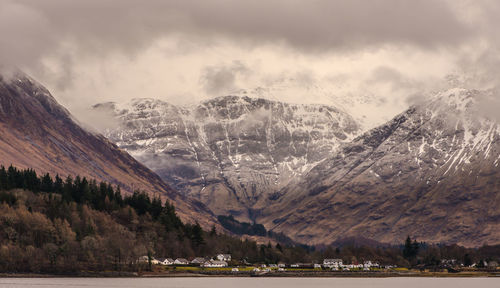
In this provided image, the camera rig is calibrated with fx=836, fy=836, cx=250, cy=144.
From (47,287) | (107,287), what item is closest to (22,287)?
(47,287)

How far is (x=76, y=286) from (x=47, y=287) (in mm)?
7430

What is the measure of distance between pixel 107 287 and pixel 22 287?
2028 centimetres

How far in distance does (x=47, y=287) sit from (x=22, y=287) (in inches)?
255

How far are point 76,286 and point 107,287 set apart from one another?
730 cm

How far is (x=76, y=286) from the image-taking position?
199125 millimetres

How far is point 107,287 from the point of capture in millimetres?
199875

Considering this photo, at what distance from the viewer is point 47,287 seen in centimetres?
19450

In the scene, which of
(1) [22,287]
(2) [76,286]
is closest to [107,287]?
(2) [76,286]

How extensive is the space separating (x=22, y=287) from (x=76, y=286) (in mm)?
13885

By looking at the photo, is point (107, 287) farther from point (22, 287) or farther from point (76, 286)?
point (22, 287)

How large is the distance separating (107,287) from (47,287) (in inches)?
557

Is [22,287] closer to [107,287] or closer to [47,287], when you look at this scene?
[47,287]
